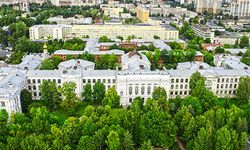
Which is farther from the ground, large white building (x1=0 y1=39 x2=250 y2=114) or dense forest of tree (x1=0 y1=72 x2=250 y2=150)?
large white building (x1=0 y1=39 x2=250 y2=114)

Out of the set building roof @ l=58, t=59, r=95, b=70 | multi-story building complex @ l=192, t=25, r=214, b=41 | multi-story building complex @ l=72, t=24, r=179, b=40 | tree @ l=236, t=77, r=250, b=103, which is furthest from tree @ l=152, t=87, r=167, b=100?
multi-story building complex @ l=72, t=24, r=179, b=40

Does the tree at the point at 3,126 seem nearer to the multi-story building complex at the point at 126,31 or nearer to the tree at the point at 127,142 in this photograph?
the tree at the point at 127,142

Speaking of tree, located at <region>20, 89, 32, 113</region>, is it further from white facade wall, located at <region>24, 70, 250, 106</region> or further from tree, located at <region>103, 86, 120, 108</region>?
tree, located at <region>103, 86, 120, 108</region>

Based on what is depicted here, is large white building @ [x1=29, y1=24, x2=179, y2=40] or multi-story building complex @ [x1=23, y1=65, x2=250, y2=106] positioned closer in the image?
multi-story building complex @ [x1=23, y1=65, x2=250, y2=106]

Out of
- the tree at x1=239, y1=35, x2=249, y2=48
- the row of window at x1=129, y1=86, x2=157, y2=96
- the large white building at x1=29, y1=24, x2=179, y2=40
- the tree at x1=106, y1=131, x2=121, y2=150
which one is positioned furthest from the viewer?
the large white building at x1=29, y1=24, x2=179, y2=40

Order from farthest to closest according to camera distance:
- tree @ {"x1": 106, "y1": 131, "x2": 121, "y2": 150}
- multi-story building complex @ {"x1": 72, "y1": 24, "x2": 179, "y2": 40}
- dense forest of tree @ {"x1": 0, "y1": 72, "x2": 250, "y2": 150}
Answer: multi-story building complex @ {"x1": 72, "y1": 24, "x2": 179, "y2": 40} < dense forest of tree @ {"x1": 0, "y1": 72, "x2": 250, "y2": 150} < tree @ {"x1": 106, "y1": 131, "x2": 121, "y2": 150}

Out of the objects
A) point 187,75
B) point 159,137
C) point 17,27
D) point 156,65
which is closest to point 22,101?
point 159,137
